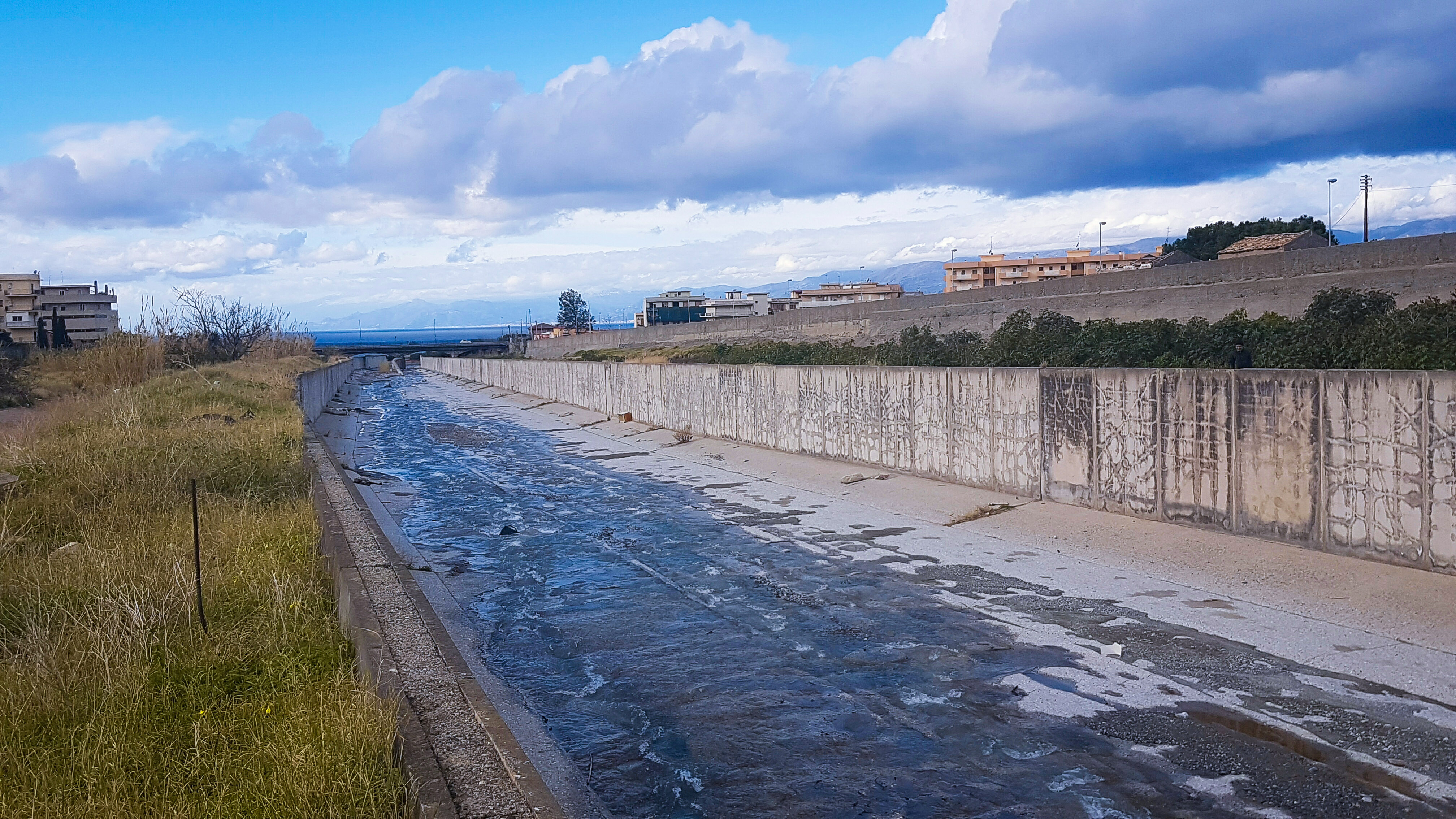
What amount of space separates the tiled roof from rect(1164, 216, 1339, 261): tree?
1927 centimetres

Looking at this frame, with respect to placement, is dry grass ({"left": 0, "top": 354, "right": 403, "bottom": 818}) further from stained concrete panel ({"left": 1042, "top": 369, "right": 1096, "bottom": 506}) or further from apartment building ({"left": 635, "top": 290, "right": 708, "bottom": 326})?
apartment building ({"left": 635, "top": 290, "right": 708, "bottom": 326})

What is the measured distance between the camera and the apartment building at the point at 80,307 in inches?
4540

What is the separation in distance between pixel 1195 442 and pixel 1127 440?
1.14m

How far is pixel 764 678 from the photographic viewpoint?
8.20 m

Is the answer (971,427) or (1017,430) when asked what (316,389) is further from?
(1017,430)

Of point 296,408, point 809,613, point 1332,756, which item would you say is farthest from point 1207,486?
point 296,408

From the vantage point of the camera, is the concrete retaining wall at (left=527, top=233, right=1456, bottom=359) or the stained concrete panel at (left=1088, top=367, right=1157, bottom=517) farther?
the concrete retaining wall at (left=527, top=233, right=1456, bottom=359)

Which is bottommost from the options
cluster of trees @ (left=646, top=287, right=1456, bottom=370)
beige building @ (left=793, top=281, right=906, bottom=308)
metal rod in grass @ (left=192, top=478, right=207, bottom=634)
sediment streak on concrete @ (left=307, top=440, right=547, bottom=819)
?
sediment streak on concrete @ (left=307, top=440, right=547, bottom=819)

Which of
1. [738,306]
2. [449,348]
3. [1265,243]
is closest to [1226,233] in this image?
[1265,243]

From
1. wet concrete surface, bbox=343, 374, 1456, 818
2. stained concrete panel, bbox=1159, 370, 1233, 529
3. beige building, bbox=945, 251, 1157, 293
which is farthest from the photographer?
beige building, bbox=945, 251, 1157, 293

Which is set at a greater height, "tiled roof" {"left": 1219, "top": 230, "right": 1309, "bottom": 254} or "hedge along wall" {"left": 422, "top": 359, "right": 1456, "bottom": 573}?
"tiled roof" {"left": 1219, "top": 230, "right": 1309, "bottom": 254}

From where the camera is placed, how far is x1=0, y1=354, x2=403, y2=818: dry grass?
514cm

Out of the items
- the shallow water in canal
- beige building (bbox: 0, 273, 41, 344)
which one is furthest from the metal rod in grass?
beige building (bbox: 0, 273, 41, 344)

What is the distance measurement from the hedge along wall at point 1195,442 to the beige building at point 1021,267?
11560cm
